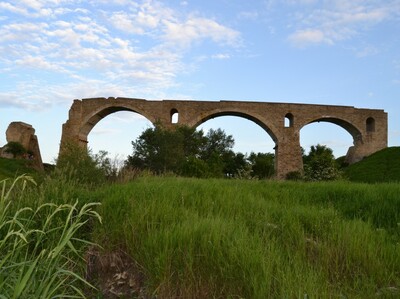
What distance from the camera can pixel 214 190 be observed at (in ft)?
19.0

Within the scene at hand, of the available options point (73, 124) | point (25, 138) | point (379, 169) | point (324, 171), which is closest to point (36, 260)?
point (324, 171)

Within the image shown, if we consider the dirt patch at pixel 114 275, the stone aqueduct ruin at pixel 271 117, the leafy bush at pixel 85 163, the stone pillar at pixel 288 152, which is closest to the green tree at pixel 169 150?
the stone aqueduct ruin at pixel 271 117

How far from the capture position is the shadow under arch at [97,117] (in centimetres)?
3009

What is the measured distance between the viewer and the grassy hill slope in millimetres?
20266

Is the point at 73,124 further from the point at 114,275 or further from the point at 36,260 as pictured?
the point at 36,260

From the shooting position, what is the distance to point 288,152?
1177 inches

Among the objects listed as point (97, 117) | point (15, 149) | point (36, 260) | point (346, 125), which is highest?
point (346, 125)

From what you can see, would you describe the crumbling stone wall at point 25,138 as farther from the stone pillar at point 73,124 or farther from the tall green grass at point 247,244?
the tall green grass at point 247,244

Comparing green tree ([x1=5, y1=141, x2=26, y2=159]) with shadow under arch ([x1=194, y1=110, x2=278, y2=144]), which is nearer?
green tree ([x1=5, y1=141, x2=26, y2=159])

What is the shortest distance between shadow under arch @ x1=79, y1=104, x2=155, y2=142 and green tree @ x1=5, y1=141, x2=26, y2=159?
13.0 feet

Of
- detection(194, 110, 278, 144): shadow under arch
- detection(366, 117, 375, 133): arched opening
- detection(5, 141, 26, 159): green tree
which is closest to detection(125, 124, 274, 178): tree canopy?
detection(194, 110, 278, 144): shadow under arch

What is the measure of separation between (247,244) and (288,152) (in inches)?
1059

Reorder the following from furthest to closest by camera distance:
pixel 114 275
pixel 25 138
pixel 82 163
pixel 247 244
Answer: pixel 25 138 < pixel 82 163 < pixel 114 275 < pixel 247 244

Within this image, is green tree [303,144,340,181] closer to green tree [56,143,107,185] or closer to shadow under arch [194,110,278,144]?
green tree [56,143,107,185]
